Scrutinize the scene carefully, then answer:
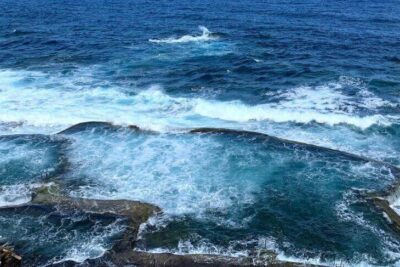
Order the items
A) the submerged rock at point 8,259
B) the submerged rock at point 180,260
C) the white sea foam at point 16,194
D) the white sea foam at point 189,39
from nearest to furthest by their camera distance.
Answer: the submerged rock at point 8,259 < the submerged rock at point 180,260 < the white sea foam at point 16,194 < the white sea foam at point 189,39

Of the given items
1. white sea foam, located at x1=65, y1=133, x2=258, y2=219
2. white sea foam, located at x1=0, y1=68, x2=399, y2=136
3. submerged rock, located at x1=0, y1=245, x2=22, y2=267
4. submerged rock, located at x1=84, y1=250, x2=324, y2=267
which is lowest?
submerged rock, located at x1=84, y1=250, x2=324, y2=267

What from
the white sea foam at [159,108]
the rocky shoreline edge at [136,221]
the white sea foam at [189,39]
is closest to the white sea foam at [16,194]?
the rocky shoreline edge at [136,221]

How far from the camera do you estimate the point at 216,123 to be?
38.1m

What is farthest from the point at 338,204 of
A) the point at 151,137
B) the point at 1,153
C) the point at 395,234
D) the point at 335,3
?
the point at 335,3

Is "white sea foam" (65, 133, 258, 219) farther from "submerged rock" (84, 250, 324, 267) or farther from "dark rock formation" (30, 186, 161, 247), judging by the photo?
"submerged rock" (84, 250, 324, 267)

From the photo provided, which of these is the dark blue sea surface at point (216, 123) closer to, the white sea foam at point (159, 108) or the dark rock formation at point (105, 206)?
the white sea foam at point (159, 108)

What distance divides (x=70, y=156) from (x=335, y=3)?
60.0 metres

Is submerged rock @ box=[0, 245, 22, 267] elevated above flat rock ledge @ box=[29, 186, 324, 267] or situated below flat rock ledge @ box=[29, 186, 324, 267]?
above

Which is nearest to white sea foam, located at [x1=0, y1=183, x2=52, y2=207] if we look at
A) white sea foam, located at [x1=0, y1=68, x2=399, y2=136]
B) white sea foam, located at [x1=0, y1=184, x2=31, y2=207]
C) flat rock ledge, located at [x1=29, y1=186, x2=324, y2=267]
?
white sea foam, located at [x1=0, y1=184, x2=31, y2=207]

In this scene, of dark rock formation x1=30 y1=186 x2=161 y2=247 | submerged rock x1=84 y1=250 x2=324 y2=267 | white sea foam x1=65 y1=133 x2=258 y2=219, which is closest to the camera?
submerged rock x1=84 y1=250 x2=324 y2=267

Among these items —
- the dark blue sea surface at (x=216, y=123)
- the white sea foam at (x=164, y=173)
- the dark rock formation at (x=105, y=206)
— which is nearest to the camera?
the dark blue sea surface at (x=216, y=123)

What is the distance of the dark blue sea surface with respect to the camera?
988 inches

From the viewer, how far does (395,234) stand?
24.7 meters

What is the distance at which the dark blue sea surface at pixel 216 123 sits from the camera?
25.1 m
